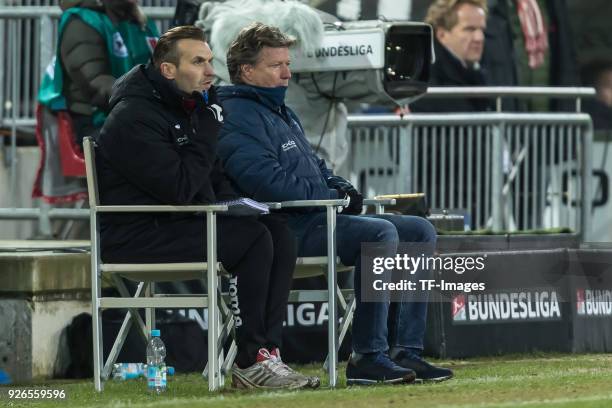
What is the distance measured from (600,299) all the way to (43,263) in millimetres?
3079

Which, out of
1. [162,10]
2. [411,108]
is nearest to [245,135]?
[162,10]

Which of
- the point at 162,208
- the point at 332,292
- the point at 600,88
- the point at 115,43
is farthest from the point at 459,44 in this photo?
the point at 162,208

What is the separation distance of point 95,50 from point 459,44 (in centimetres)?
382

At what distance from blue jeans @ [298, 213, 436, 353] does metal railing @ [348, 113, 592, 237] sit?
158 inches

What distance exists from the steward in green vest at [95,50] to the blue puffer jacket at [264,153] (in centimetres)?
234

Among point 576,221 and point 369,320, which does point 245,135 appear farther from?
point 576,221

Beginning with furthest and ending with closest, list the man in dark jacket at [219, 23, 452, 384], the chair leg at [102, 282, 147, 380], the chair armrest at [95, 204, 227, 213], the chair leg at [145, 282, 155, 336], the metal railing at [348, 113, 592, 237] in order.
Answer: the metal railing at [348, 113, 592, 237] < the chair leg at [145, 282, 155, 336] < the chair leg at [102, 282, 147, 380] < the man in dark jacket at [219, 23, 452, 384] < the chair armrest at [95, 204, 227, 213]

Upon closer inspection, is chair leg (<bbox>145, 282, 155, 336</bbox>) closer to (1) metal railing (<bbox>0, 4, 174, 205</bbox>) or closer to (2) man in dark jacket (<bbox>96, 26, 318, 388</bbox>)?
(2) man in dark jacket (<bbox>96, 26, 318, 388</bbox>)

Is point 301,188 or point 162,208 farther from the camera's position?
point 301,188

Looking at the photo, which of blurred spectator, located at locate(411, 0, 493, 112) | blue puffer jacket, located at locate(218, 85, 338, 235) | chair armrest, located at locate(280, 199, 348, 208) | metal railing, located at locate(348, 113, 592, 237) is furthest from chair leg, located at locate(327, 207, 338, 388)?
blurred spectator, located at locate(411, 0, 493, 112)

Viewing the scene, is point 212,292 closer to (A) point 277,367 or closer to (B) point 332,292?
(A) point 277,367

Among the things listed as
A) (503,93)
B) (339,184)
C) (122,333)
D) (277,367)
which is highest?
(503,93)

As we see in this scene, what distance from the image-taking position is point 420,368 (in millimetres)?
7918

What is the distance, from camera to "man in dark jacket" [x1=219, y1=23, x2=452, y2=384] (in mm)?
7777
